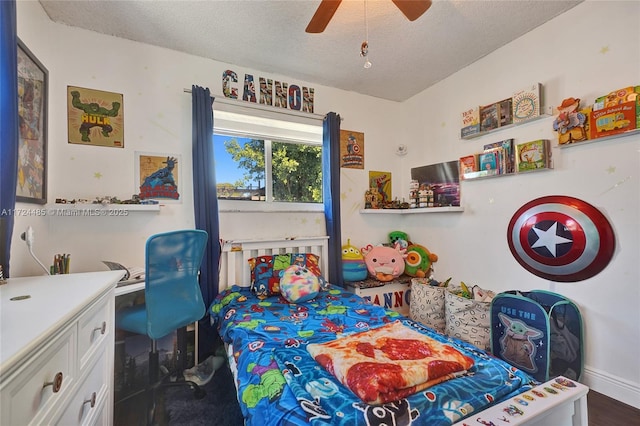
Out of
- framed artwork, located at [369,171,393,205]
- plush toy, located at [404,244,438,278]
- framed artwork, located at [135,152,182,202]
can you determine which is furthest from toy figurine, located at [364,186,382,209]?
framed artwork, located at [135,152,182,202]

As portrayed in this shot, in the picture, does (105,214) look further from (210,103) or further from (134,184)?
(210,103)

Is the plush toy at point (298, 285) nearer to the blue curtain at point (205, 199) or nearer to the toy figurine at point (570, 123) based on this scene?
the blue curtain at point (205, 199)

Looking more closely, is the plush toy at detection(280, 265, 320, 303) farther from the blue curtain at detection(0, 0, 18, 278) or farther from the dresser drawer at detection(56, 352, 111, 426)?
the blue curtain at detection(0, 0, 18, 278)

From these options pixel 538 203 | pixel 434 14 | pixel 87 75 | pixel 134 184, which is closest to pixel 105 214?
pixel 134 184

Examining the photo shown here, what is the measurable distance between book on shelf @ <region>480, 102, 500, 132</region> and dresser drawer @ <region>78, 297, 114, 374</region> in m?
2.89

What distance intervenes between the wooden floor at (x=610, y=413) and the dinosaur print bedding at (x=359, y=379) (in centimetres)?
98

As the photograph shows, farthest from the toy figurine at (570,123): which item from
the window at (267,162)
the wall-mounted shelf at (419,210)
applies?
the window at (267,162)

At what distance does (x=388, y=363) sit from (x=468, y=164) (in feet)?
7.08

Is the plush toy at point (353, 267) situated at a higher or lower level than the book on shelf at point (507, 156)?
lower

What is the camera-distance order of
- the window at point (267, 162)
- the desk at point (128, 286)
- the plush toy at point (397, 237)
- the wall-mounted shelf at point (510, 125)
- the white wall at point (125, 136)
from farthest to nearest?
the plush toy at point (397, 237) → the window at point (267, 162) → the wall-mounted shelf at point (510, 125) → the white wall at point (125, 136) → the desk at point (128, 286)

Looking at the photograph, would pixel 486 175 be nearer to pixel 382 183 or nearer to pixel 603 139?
pixel 603 139

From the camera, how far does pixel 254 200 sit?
2.63 meters

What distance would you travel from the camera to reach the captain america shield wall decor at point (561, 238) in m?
1.75

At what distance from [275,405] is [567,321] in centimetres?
200
